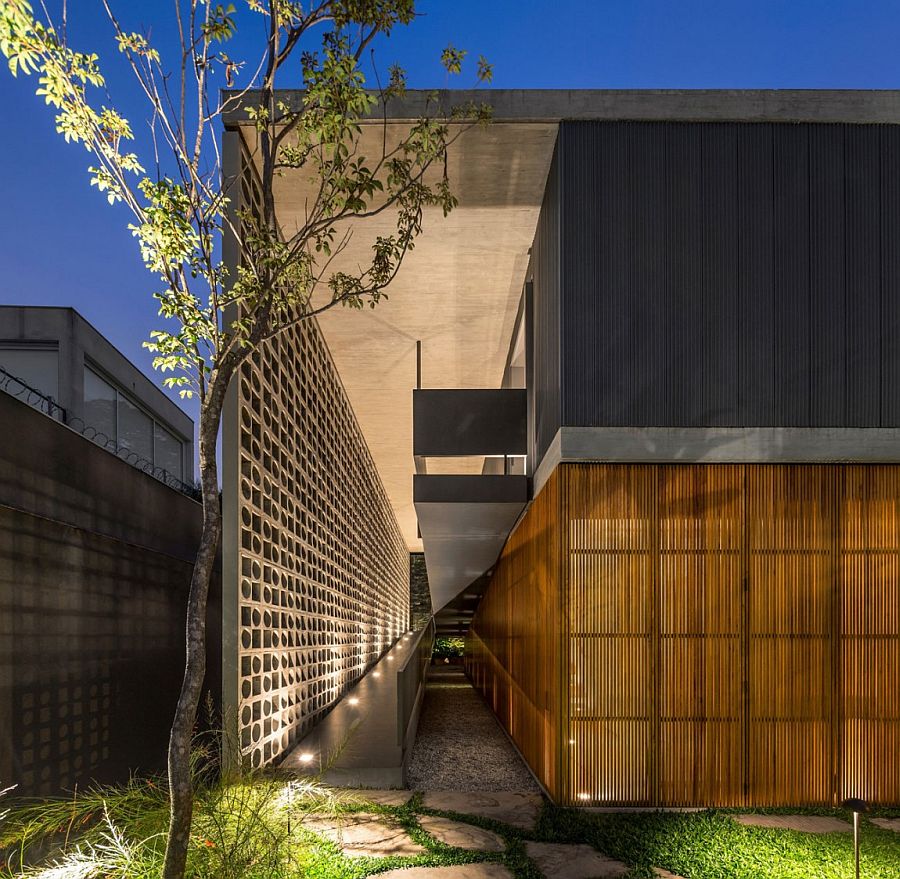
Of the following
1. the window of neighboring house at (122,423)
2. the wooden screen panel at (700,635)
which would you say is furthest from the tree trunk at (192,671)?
the window of neighboring house at (122,423)

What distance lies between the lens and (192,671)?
354 centimetres

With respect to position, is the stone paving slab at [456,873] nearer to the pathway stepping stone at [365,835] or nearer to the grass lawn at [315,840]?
the grass lawn at [315,840]

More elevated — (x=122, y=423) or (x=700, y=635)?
(x=122, y=423)

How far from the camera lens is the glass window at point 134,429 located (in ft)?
53.3

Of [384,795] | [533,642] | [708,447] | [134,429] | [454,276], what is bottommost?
[384,795]

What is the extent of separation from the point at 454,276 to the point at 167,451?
41.7ft

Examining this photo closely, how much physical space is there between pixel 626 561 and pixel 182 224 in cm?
399

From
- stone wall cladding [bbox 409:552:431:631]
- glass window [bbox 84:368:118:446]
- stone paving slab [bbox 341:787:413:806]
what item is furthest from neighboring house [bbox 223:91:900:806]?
stone wall cladding [bbox 409:552:431:631]

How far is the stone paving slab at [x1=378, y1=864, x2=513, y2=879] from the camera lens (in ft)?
15.3

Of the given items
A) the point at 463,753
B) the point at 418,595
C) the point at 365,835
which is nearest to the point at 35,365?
the point at 463,753

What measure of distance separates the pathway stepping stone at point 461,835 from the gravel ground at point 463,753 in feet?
4.60

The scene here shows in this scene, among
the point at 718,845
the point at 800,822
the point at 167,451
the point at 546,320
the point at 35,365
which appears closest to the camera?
the point at 718,845

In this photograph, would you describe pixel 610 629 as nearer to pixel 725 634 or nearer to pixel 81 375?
pixel 725 634

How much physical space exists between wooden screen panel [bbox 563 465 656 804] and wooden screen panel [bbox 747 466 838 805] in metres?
0.82
